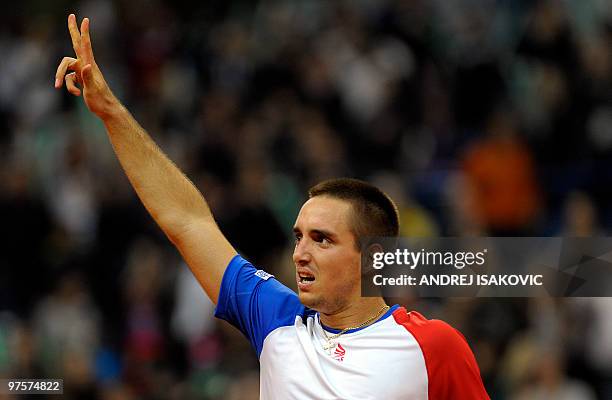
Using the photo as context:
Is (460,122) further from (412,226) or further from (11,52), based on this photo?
(11,52)

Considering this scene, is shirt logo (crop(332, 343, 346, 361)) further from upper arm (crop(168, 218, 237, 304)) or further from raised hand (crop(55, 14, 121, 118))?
raised hand (crop(55, 14, 121, 118))

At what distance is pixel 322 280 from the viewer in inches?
173

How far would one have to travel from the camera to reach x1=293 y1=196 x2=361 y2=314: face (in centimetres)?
439

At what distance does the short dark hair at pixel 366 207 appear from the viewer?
4480 millimetres

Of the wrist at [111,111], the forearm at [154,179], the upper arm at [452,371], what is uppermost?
the wrist at [111,111]

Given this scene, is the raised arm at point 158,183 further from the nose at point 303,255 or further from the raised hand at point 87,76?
the nose at point 303,255

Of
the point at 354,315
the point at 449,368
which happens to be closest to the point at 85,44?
the point at 354,315

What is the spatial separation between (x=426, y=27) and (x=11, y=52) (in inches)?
224

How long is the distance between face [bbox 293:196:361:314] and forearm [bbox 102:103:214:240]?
0.52m

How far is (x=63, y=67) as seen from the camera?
453 cm

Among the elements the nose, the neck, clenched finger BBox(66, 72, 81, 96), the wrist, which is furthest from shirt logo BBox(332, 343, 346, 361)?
clenched finger BBox(66, 72, 81, 96)

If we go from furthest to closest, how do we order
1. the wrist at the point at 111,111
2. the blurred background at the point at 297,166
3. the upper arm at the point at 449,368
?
the blurred background at the point at 297,166 < the wrist at the point at 111,111 < the upper arm at the point at 449,368

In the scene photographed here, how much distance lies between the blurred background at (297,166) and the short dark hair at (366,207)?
4.23 m

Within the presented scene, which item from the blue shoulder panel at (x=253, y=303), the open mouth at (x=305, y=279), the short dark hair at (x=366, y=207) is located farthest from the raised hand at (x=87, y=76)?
the open mouth at (x=305, y=279)
